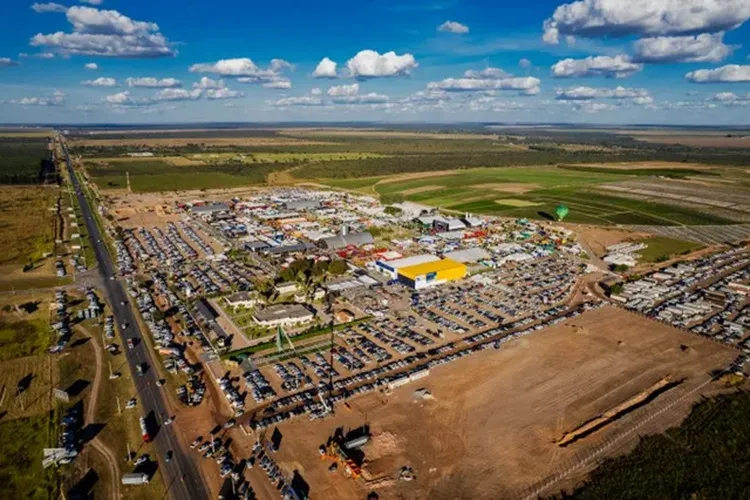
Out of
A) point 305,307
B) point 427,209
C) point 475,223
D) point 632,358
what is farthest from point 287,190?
point 632,358

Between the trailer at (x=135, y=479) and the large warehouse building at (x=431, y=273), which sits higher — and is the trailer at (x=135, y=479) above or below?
below

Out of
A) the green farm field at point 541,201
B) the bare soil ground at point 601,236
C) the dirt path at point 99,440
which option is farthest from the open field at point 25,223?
the bare soil ground at point 601,236

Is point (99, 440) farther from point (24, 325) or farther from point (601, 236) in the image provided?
point (601, 236)

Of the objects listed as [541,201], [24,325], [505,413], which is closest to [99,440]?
[24,325]

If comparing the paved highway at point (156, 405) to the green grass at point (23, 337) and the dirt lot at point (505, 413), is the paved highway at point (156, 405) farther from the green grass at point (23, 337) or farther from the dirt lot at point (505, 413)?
the green grass at point (23, 337)

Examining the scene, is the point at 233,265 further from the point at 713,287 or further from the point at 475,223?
the point at 713,287
